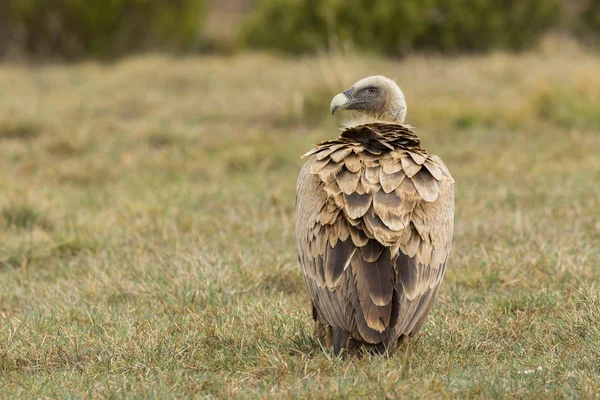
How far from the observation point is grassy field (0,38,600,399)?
351 centimetres

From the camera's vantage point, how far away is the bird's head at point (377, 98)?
4.64 meters

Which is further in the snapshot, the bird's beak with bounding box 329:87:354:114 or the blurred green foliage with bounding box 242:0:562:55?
the blurred green foliage with bounding box 242:0:562:55

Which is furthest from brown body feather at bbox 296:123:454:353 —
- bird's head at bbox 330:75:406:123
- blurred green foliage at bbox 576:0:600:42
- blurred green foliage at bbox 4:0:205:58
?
blurred green foliage at bbox 576:0:600:42

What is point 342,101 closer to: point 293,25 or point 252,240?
point 252,240

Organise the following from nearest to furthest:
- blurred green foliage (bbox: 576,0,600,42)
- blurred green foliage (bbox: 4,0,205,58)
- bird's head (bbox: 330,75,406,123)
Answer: bird's head (bbox: 330,75,406,123), blurred green foliage (bbox: 4,0,205,58), blurred green foliage (bbox: 576,0,600,42)

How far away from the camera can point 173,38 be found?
685 inches

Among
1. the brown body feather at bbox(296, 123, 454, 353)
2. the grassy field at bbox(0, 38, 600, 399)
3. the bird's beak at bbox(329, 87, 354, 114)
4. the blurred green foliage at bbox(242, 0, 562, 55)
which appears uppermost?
the blurred green foliage at bbox(242, 0, 562, 55)

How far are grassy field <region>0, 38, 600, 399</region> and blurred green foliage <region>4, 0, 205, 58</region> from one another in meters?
3.56

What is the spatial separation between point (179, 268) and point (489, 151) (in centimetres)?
474

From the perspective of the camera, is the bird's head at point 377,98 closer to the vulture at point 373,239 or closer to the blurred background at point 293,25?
the vulture at point 373,239

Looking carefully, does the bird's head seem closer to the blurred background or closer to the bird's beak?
the bird's beak

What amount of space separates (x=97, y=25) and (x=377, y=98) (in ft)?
41.4

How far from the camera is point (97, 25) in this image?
1633cm

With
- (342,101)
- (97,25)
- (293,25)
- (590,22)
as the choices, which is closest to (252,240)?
(342,101)
